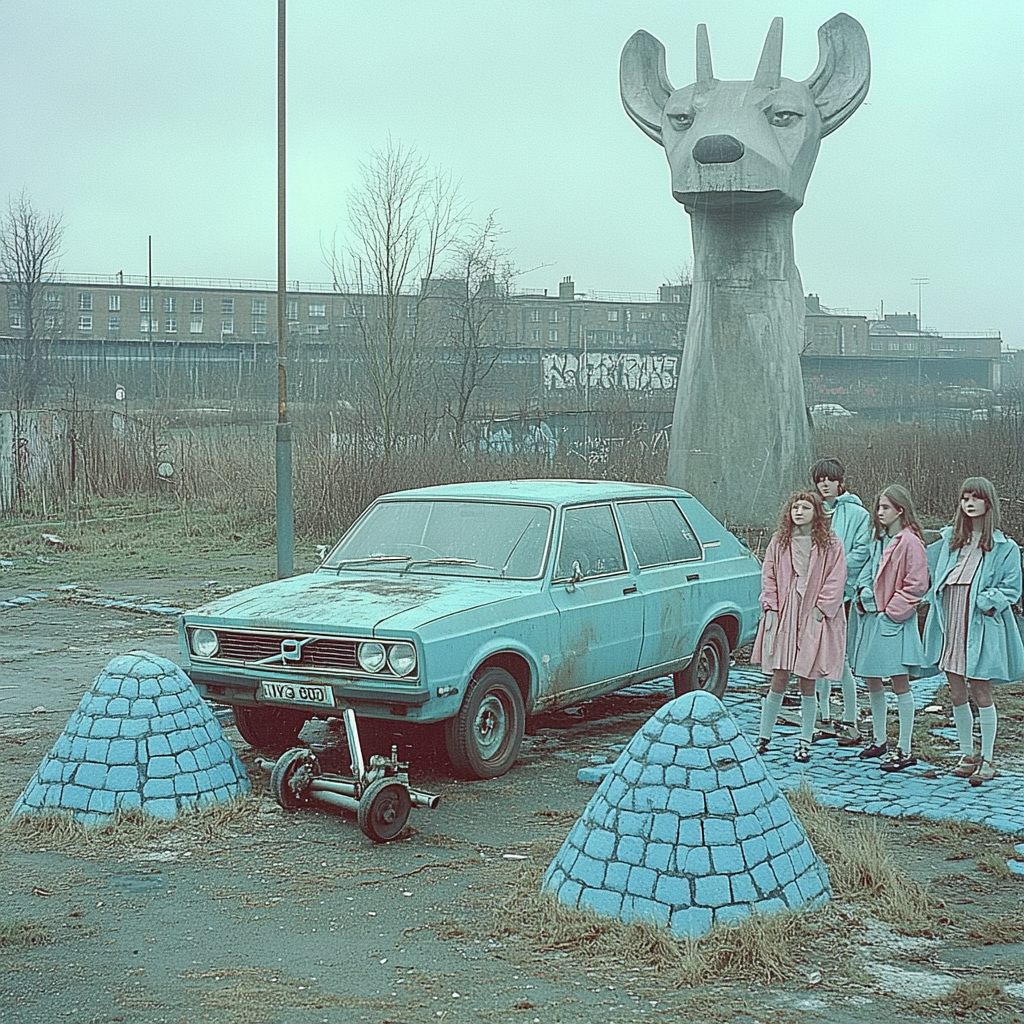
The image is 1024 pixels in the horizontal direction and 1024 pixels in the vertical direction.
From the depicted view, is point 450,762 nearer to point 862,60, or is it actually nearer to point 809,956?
point 809,956

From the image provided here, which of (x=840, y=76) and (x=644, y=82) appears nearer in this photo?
(x=840, y=76)

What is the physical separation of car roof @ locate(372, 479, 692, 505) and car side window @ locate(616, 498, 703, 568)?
10 centimetres

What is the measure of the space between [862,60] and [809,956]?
41.0 feet

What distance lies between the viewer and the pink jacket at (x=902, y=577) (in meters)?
7.98

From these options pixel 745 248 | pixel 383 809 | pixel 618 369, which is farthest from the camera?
pixel 618 369

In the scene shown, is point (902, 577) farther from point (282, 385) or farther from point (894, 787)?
point (282, 385)

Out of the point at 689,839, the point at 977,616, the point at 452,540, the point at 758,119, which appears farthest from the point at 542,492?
the point at 758,119

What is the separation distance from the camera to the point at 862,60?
15.4 m

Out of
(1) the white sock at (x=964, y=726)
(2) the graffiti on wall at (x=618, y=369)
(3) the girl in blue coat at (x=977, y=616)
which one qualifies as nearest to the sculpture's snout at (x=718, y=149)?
(3) the girl in blue coat at (x=977, y=616)

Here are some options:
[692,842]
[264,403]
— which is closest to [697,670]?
[692,842]

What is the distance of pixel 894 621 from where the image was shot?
8.05 metres

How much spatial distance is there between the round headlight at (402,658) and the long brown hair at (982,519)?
9.84ft

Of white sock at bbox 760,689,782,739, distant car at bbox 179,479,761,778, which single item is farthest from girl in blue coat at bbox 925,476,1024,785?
distant car at bbox 179,479,761,778

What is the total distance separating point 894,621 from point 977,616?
1.76 ft
